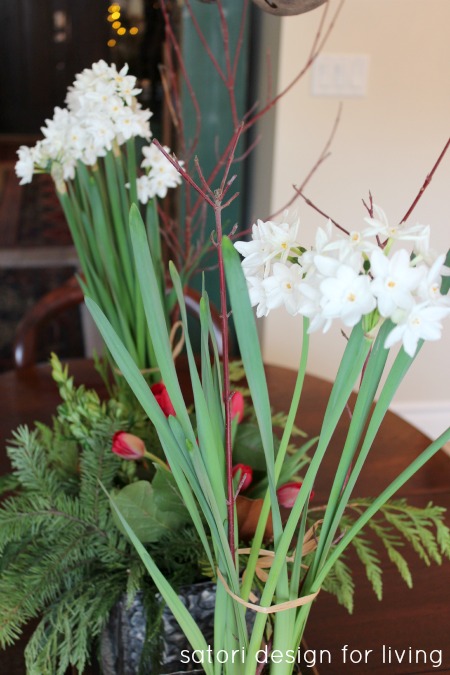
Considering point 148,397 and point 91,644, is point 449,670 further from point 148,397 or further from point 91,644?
point 148,397

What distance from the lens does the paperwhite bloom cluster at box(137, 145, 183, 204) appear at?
0.89 m

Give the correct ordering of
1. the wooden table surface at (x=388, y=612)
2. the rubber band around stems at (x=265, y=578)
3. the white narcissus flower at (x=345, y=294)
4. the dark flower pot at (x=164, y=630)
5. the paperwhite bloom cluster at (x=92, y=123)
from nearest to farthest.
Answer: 1. the white narcissus flower at (x=345, y=294)
2. the rubber band around stems at (x=265, y=578)
3. the dark flower pot at (x=164, y=630)
4. the wooden table surface at (x=388, y=612)
5. the paperwhite bloom cluster at (x=92, y=123)

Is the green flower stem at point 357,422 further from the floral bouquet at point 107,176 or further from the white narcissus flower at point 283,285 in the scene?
the floral bouquet at point 107,176

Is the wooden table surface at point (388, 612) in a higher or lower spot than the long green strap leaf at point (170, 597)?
lower

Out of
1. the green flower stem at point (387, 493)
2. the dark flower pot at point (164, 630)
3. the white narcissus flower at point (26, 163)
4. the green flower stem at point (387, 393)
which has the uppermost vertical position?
the white narcissus flower at point (26, 163)

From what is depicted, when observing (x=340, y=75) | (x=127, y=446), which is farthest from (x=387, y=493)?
(x=340, y=75)

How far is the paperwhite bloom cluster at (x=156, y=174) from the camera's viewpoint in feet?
2.92

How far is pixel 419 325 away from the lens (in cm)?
36

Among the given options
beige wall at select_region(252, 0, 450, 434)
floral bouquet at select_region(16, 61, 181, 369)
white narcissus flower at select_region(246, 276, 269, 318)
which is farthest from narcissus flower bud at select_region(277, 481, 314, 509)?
beige wall at select_region(252, 0, 450, 434)

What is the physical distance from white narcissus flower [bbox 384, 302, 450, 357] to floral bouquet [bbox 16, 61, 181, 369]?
0.53m

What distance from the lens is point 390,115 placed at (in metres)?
2.02

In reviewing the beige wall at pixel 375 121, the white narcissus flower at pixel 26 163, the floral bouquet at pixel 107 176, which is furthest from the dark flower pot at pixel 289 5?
the beige wall at pixel 375 121

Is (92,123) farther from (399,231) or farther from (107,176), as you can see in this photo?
(399,231)

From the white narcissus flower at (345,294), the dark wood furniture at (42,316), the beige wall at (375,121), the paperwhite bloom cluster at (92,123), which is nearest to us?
the white narcissus flower at (345,294)
